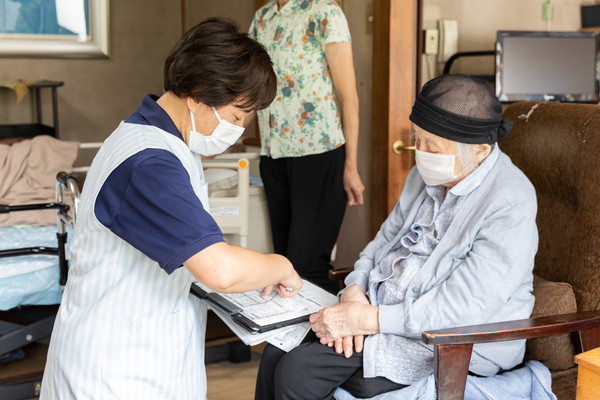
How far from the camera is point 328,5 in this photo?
8.72 feet

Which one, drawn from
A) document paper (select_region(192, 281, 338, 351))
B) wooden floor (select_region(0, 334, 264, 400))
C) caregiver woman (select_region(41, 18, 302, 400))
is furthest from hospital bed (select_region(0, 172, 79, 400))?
caregiver woman (select_region(41, 18, 302, 400))

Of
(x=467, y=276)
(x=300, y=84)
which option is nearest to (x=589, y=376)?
(x=467, y=276)

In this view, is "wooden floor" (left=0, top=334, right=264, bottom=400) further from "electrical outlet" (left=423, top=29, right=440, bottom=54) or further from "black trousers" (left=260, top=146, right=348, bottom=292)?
"electrical outlet" (left=423, top=29, right=440, bottom=54)

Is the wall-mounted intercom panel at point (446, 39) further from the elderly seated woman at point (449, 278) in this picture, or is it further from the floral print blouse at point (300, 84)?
the elderly seated woman at point (449, 278)

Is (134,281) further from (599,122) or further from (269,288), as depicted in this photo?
(599,122)

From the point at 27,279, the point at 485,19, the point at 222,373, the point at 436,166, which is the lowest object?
the point at 222,373

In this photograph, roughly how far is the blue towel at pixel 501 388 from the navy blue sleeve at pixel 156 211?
26.2 inches

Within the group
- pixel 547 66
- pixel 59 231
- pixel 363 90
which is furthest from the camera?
pixel 547 66

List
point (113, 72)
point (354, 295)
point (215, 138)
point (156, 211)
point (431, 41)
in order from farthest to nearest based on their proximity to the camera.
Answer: point (113, 72)
point (431, 41)
point (354, 295)
point (215, 138)
point (156, 211)

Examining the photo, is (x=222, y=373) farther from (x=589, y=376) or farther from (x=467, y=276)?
(x=589, y=376)

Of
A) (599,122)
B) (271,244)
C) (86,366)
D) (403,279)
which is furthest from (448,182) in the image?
(271,244)

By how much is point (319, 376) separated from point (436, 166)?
598 millimetres

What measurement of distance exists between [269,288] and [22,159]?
196cm

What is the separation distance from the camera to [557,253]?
6.50 ft
